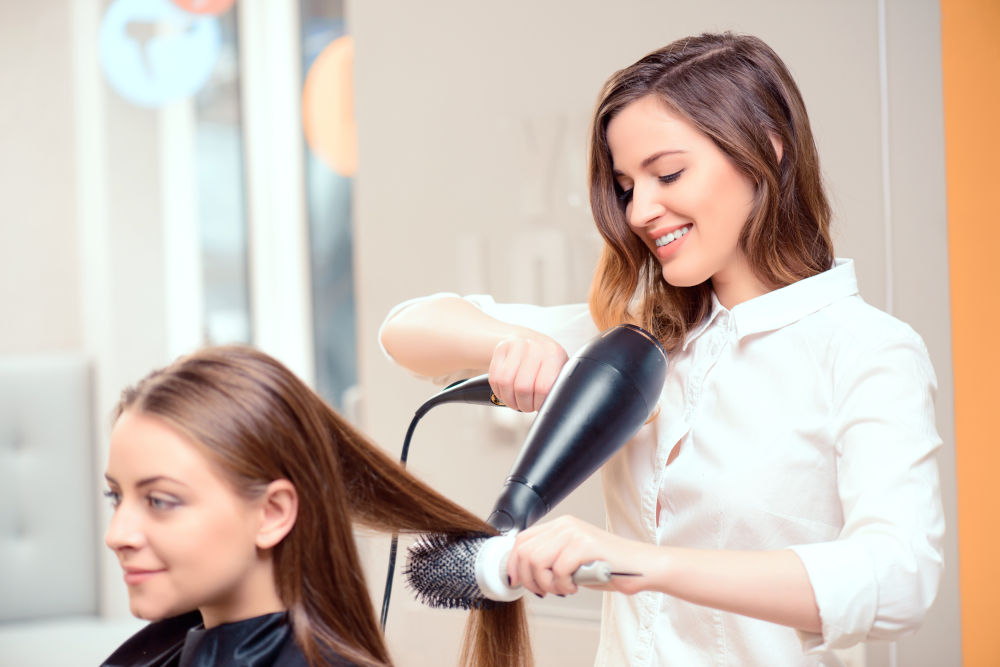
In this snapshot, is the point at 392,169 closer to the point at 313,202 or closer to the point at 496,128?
the point at 496,128

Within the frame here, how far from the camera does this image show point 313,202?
348cm

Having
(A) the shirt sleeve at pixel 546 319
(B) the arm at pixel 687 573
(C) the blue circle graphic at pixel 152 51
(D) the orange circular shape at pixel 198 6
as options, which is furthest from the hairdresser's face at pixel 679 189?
(D) the orange circular shape at pixel 198 6

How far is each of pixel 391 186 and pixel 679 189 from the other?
118cm

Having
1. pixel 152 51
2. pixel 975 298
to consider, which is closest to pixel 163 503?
pixel 975 298

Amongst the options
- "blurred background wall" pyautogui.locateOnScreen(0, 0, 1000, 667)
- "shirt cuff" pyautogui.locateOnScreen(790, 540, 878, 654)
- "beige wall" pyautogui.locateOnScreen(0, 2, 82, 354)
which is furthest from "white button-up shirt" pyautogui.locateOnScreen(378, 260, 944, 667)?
"beige wall" pyautogui.locateOnScreen(0, 2, 82, 354)

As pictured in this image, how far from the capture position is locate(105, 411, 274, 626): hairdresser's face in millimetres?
828

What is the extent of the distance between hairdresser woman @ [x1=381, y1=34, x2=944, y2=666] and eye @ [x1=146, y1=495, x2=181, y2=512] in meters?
0.34

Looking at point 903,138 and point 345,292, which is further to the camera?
point 345,292

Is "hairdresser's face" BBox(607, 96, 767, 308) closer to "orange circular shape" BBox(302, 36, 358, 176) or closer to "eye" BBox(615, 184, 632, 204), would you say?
"eye" BBox(615, 184, 632, 204)

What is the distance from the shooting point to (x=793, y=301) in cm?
97

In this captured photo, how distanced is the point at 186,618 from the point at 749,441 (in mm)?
639

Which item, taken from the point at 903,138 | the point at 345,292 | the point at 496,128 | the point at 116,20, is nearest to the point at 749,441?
the point at 903,138

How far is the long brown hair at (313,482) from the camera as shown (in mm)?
869

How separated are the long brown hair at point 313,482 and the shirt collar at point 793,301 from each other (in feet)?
1.17
